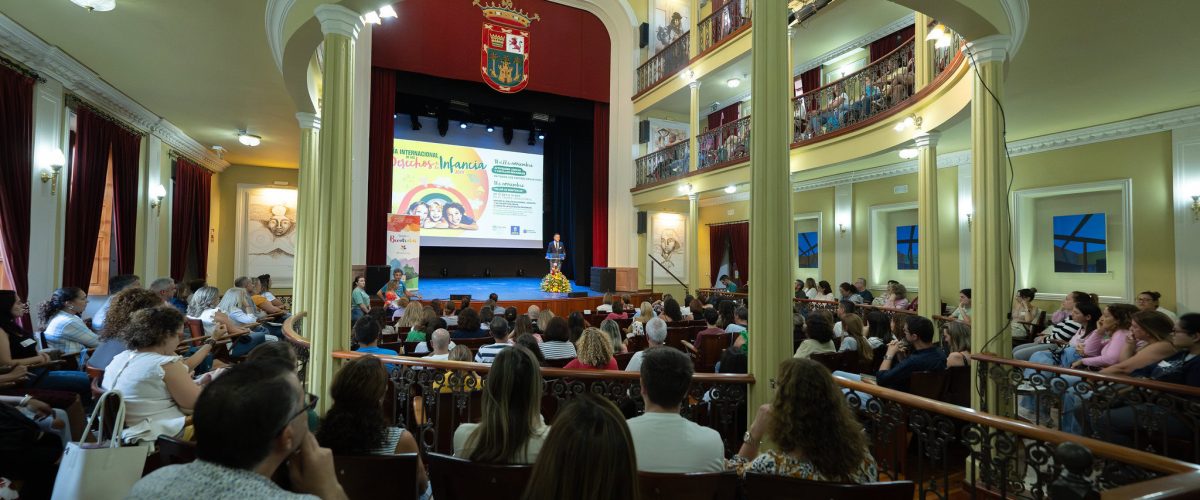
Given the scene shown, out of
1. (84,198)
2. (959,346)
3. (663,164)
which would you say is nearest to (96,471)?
(959,346)

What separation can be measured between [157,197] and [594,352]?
26.6 ft

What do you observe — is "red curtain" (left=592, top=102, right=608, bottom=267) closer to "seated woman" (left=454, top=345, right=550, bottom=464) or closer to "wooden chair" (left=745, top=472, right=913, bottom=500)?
"seated woman" (left=454, top=345, right=550, bottom=464)

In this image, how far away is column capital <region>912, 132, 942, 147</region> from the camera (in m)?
6.13

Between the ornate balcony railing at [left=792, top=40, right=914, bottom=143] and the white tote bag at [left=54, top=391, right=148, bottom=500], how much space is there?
25.7 feet

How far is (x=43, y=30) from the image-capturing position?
4547 mm

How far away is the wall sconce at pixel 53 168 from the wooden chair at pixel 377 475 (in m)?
6.11

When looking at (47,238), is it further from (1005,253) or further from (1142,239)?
(1142,239)

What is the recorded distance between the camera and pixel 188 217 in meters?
9.11

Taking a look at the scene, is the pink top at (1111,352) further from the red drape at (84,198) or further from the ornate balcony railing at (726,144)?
the red drape at (84,198)

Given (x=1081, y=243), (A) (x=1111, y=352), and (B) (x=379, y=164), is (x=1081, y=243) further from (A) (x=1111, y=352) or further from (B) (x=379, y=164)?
(B) (x=379, y=164)

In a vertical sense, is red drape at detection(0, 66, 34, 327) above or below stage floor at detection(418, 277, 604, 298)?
above

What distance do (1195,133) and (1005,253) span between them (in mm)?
5389

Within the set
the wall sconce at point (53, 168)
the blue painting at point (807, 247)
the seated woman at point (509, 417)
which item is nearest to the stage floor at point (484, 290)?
the blue painting at point (807, 247)

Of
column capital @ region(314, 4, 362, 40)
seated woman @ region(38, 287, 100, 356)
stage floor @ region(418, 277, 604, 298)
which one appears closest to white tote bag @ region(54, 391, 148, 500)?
column capital @ region(314, 4, 362, 40)
